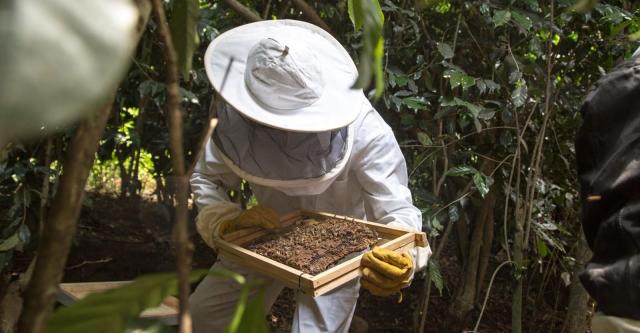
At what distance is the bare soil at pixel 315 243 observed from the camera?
1.63 m

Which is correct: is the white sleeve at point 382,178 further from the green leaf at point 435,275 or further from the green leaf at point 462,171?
the green leaf at point 435,275

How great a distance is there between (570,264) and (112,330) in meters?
2.65

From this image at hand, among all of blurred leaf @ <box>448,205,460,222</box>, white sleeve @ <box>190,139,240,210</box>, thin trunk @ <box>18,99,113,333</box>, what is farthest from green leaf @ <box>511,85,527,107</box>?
thin trunk @ <box>18,99,113,333</box>

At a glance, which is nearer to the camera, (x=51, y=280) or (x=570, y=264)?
(x=51, y=280)

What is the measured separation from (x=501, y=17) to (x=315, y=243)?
977 millimetres

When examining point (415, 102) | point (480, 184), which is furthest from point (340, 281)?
point (415, 102)

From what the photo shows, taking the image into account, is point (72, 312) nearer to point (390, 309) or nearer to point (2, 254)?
point (2, 254)

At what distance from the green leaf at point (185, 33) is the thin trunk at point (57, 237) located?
0.21m

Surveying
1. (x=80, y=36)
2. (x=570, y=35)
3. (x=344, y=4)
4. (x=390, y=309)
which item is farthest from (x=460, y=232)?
(x=80, y=36)

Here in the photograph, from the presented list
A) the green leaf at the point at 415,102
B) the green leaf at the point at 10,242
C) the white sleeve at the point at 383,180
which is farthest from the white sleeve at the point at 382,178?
the green leaf at the point at 10,242

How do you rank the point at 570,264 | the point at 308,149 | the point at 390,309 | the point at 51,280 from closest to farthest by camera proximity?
the point at 51,280 → the point at 308,149 → the point at 570,264 → the point at 390,309

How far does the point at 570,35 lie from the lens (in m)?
2.47

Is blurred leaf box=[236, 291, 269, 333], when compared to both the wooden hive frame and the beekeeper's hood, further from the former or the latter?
the beekeeper's hood

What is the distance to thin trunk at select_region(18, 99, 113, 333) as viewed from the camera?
41 centimetres
